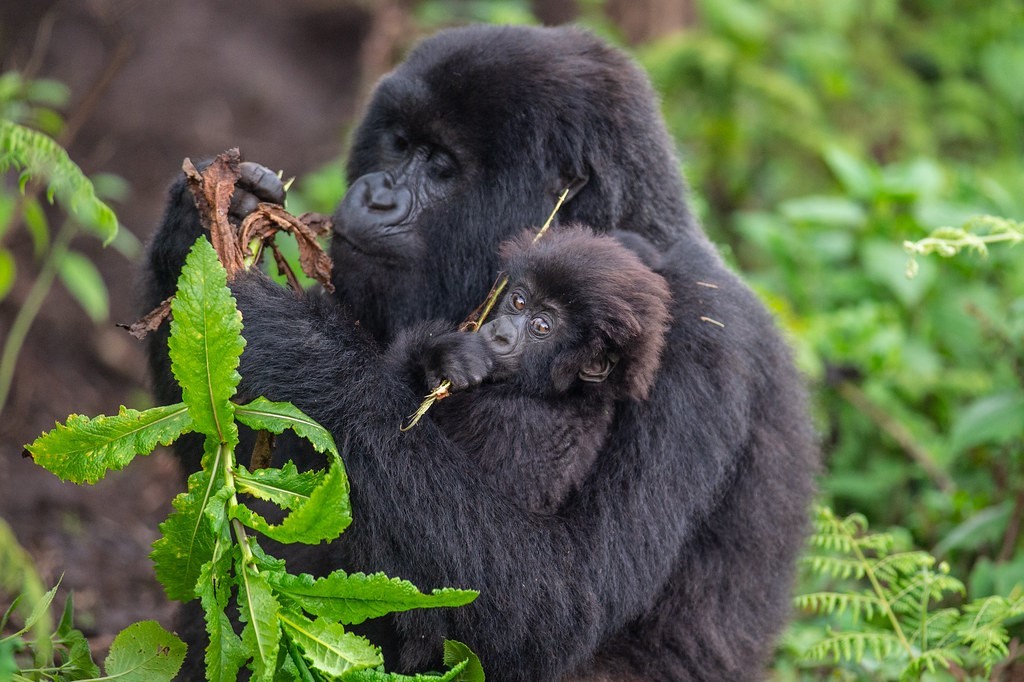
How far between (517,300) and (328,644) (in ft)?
3.84

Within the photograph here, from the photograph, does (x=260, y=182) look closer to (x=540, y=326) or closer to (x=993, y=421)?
(x=540, y=326)

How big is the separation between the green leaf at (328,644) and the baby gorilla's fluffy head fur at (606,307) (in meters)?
0.97

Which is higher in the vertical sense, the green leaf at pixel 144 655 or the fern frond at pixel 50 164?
the fern frond at pixel 50 164

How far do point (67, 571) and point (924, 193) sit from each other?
186 inches

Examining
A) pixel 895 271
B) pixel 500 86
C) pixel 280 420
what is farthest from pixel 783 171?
pixel 280 420

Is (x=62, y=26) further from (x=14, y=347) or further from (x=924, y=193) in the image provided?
(x=924, y=193)

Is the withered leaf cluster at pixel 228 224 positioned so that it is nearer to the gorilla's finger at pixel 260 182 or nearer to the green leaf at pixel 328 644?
the gorilla's finger at pixel 260 182

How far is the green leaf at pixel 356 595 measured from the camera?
238 cm

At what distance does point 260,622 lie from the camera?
2.37 meters

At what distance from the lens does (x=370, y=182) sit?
347 centimetres

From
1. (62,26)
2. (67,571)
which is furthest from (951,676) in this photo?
(62,26)

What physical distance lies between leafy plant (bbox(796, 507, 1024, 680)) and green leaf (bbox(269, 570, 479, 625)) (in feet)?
5.09

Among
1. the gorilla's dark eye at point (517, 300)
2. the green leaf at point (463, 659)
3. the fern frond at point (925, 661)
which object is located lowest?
the green leaf at point (463, 659)

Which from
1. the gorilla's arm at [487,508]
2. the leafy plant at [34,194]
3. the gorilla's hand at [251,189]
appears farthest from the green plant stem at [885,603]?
the leafy plant at [34,194]
